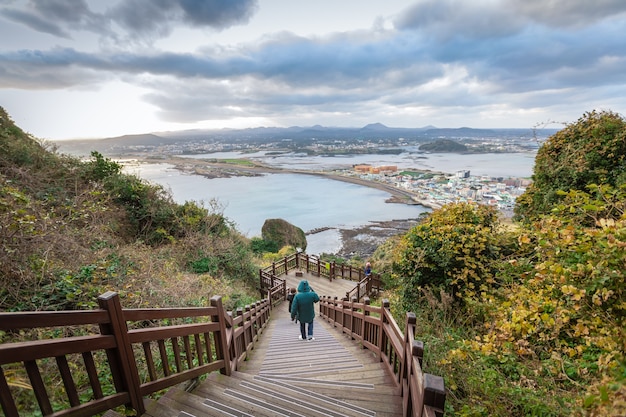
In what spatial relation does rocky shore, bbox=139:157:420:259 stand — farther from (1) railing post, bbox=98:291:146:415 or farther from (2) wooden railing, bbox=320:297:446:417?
(1) railing post, bbox=98:291:146:415

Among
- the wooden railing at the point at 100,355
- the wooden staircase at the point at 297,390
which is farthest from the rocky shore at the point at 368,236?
the wooden railing at the point at 100,355

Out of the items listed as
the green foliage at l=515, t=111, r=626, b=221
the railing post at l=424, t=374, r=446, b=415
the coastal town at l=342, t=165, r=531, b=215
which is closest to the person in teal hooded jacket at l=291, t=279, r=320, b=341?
the railing post at l=424, t=374, r=446, b=415

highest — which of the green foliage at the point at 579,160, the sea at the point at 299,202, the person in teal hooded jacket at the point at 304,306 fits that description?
the green foliage at the point at 579,160

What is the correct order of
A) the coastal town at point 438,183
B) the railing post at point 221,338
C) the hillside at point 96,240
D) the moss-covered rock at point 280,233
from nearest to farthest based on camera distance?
the railing post at point 221,338 < the hillside at point 96,240 < the moss-covered rock at point 280,233 < the coastal town at point 438,183

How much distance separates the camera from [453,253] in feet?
19.3

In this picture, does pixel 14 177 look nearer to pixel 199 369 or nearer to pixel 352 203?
pixel 199 369

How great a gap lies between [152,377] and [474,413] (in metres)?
2.89

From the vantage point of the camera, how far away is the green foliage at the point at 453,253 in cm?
582

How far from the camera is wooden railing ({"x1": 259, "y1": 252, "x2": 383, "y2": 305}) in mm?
11562

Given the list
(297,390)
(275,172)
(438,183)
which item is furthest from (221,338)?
(275,172)

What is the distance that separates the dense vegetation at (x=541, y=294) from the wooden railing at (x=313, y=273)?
5.16 meters

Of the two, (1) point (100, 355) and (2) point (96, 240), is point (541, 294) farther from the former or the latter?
(2) point (96, 240)

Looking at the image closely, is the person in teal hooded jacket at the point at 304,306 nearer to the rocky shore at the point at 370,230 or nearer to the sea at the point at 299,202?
the rocky shore at the point at 370,230

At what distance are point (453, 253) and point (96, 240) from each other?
28.4ft
